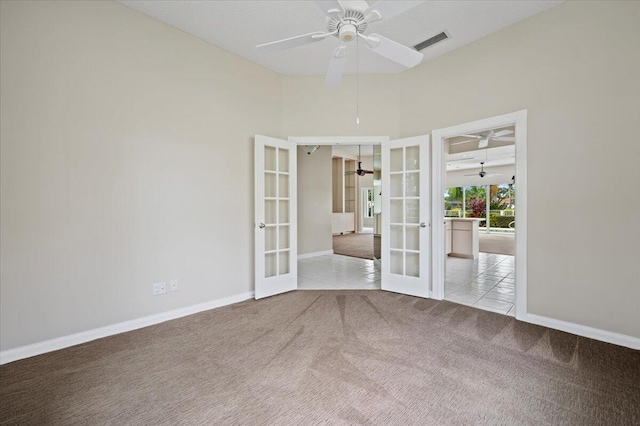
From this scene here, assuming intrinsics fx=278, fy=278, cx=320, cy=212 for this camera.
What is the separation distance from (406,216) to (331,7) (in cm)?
275

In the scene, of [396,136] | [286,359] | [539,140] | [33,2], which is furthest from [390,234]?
[33,2]

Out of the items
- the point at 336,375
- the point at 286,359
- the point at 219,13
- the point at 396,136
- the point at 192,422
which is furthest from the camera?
the point at 396,136

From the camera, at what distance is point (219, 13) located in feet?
9.31

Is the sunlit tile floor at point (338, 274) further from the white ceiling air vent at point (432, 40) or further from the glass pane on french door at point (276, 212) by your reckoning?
the white ceiling air vent at point (432, 40)

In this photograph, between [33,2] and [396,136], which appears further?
[396,136]

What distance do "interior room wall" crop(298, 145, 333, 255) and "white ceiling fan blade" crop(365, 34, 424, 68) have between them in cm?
475

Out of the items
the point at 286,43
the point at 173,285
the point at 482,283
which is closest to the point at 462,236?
the point at 482,283

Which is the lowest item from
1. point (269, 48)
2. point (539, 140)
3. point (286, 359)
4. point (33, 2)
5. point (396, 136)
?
point (286, 359)

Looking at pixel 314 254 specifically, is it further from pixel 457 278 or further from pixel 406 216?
pixel 406 216

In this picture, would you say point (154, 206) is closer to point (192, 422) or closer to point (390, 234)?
point (192, 422)

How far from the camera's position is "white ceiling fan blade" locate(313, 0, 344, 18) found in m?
1.80

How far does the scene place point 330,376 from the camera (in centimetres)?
198

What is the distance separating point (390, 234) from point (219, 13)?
337cm

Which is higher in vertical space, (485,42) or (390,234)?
(485,42)
